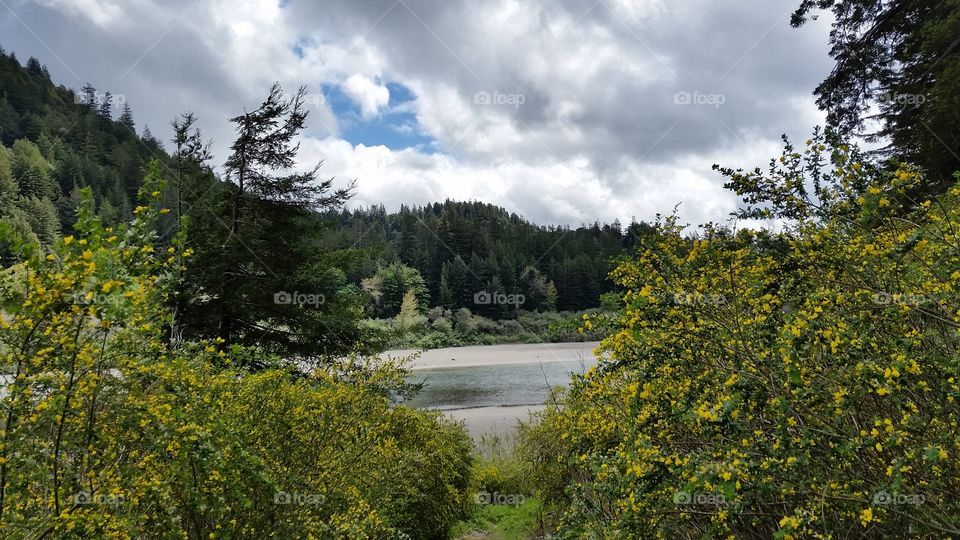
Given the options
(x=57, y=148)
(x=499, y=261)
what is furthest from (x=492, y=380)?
(x=57, y=148)

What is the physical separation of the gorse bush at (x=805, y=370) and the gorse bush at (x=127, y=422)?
3.01 meters

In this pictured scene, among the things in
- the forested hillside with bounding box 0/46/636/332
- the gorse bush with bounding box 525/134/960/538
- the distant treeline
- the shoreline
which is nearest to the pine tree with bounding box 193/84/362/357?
the gorse bush with bounding box 525/134/960/538

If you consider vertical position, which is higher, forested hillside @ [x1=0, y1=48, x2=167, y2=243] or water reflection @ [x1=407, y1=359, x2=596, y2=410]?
forested hillside @ [x1=0, y1=48, x2=167, y2=243]

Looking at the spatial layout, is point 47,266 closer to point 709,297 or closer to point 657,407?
point 657,407

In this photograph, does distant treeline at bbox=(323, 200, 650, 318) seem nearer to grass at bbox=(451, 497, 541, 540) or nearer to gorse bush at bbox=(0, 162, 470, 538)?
grass at bbox=(451, 497, 541, 540)

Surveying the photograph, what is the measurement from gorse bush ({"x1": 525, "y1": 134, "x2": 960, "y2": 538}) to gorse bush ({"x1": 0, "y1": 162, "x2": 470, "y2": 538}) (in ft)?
9.89

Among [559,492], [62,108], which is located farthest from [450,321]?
[62,108]

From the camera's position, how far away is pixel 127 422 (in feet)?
10.6

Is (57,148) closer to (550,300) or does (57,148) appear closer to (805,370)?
(550,300)

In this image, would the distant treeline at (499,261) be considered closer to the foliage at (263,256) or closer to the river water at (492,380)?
the river water at (492,380)

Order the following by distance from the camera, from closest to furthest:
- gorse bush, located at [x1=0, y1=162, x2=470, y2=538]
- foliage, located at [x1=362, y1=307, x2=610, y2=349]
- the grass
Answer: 1. gorse bush, located at [x1=0, y1=162, x2=470, y2=538]
2. the grass
3. foliage, located at [x1=362, y1=307, x2=610, y2=349]

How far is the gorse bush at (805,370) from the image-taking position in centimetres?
263

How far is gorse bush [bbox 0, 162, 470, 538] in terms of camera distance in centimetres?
251

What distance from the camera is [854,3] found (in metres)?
12.0
